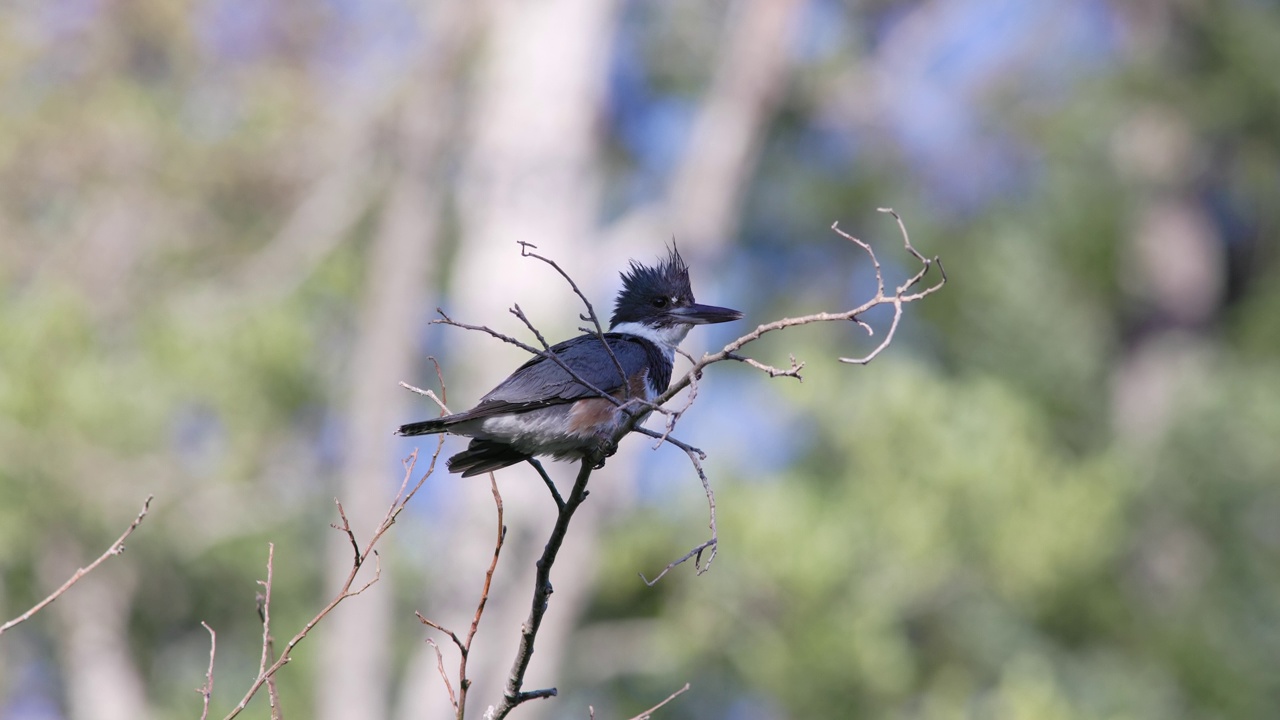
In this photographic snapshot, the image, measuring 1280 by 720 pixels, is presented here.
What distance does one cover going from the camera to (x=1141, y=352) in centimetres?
1648

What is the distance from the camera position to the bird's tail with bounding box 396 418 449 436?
360 centimetres

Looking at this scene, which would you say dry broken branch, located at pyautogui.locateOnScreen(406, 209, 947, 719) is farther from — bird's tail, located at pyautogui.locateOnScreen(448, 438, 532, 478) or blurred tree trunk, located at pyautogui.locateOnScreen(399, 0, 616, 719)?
blurred tree trunk, located at pyautogui.locateOnScreen(399, 0, 616, 719)

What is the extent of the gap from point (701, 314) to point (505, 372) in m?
6.89

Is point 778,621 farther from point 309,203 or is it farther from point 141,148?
point 141,148

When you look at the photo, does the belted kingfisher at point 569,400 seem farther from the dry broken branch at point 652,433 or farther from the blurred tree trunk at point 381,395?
the blurred tree trunk at point 381,395

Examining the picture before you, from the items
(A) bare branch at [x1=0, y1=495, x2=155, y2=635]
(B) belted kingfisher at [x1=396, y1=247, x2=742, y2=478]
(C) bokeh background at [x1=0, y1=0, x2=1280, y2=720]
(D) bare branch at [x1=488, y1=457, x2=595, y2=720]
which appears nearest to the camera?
(A) bare branch at [x1=0, y1=495, x2=155, y2=635]

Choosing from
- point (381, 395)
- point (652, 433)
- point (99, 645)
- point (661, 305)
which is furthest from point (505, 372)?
point (652, 433)

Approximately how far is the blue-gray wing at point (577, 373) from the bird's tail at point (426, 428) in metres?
0.15

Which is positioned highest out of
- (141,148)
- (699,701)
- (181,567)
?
(141,148)

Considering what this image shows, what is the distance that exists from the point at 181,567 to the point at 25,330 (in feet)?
9.50

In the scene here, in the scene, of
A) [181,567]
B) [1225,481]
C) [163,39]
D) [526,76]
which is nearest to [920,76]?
[526,76]

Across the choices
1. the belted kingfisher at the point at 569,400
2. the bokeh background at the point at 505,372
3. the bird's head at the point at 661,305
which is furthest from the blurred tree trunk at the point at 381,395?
the belted kingfisher at the point at 569,400

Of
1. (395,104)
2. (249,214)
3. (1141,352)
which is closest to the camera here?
(395,104)

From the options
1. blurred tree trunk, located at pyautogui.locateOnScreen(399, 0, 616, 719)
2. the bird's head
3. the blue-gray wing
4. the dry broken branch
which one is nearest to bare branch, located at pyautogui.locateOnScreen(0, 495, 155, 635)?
the dry broken branch
